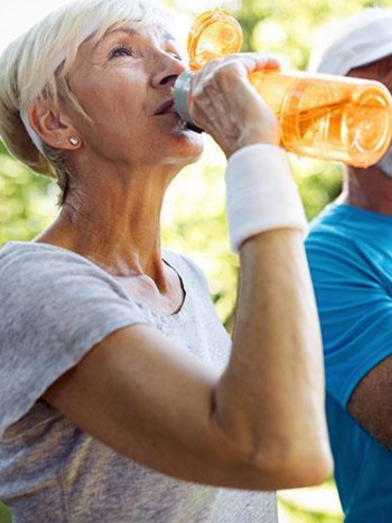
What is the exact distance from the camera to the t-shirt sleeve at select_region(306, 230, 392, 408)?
5.96ft

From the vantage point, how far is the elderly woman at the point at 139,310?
1.16m

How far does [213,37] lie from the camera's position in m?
1.76

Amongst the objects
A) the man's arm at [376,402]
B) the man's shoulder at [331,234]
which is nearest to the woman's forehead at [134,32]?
the man's shoulder at [331,234]

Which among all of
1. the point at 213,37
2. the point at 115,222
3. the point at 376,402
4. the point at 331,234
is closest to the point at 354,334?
the point at 376,402

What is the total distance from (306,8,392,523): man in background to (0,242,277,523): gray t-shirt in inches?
16.1

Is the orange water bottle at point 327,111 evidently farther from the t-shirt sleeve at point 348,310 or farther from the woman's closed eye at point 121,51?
the t-shirt sleeve at point 348,310

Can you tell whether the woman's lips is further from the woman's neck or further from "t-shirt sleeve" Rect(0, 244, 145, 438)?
"t-shirt sleeve" Rect(0, 244, 145, 438)

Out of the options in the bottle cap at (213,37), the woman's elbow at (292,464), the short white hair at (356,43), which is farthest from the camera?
the short white hair at (356,43)

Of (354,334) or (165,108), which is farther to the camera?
(354,334)

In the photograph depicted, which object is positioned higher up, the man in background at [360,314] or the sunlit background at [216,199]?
the man in background at [360,314]

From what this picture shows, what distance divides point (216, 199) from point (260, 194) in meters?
6.02

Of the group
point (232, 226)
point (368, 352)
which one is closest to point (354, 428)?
point (368, 352)

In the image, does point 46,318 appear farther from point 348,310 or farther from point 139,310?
point 348,310

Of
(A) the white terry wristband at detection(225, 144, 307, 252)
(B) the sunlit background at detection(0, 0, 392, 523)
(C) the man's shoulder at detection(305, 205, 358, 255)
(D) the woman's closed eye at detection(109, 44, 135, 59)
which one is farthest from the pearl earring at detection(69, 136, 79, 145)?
(B) the sunlit background at detection(0, 0, 392, 523)
